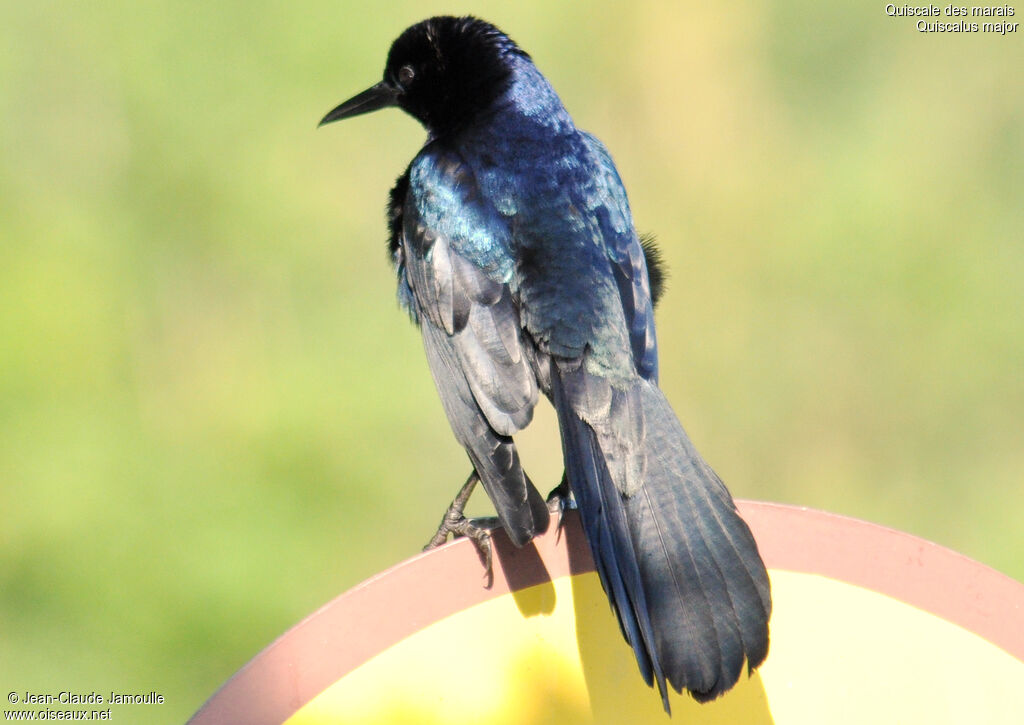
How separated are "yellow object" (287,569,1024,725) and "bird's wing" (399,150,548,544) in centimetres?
Result: 27

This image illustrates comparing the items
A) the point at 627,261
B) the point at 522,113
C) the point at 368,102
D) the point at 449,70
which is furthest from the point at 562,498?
the point at 368,102

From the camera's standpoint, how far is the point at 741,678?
2.50 meters

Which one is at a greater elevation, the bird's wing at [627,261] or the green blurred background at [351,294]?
the green blurred background at [351,294]

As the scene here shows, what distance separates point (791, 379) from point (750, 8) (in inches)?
85.6

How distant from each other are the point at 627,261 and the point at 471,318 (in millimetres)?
471

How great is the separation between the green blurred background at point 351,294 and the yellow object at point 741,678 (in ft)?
5.97

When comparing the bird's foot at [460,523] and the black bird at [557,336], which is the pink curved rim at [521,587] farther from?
the bird's foot at [460,523]

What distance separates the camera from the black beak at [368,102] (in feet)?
12.5

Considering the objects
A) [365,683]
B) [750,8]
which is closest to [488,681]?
[365,683]

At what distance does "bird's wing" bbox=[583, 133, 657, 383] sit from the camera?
306 cm

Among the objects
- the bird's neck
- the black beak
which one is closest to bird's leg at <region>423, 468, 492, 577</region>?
the bird's neck

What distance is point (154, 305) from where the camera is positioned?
4988 millimetres

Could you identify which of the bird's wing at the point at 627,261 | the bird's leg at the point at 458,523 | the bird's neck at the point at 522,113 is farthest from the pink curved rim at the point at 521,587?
the bird's neck at the point at 522,113

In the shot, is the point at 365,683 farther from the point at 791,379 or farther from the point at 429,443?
the point at 791,379
